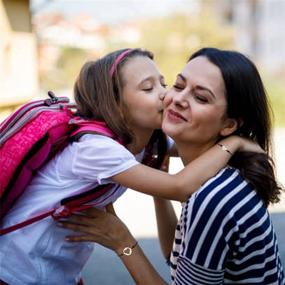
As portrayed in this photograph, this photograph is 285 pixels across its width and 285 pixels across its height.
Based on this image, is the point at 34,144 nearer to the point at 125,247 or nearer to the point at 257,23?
the point at 125,247

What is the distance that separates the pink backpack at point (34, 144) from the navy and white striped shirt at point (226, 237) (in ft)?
1.41

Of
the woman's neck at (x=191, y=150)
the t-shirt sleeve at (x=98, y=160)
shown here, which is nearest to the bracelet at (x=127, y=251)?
the t-shirt sleeve at (x=98, y=160)

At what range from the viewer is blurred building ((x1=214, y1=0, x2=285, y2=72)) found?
128 ft

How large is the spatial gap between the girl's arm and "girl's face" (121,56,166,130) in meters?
0.25

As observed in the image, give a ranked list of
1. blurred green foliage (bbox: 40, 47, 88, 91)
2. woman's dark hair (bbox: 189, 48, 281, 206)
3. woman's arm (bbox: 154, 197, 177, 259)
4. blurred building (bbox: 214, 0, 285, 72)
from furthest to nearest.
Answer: blurred building (bbox: 214, 0, 285, 72) → blurred green foliage (bbox: 40, 47, 88, 91) → woman's arm (bbox: 154, 197, 177, 259) → woman's dark hair (bbox: 189, 48, 281, 206)

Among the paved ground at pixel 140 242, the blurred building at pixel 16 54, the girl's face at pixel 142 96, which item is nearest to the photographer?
Result: the girl's face at pixel 142 96

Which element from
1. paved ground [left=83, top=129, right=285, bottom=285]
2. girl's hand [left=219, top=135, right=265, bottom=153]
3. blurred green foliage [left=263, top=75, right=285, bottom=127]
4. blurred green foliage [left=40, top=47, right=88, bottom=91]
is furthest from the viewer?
blurred green foliage [left=40, top=47, right=88, bottom=91]

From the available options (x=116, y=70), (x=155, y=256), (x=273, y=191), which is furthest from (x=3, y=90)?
(x=273, y=191)

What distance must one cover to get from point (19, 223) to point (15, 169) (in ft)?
0.68

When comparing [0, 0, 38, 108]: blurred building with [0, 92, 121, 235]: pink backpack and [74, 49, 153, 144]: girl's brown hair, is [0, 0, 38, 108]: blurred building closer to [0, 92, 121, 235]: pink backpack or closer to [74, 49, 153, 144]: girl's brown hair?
[74, 49, 153, 144]: girl's brown hair

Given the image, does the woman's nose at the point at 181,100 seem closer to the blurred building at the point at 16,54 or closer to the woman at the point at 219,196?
the woman at the point at 219,196

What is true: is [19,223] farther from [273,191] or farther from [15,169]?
[273,191]

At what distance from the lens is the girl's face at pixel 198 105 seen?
185 centimetres

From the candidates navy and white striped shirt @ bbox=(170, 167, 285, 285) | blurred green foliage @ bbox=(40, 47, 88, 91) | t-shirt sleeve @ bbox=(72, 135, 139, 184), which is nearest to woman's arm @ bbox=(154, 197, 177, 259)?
t-shirt sleeve @ bbox=(72, 135, 139, 184)
